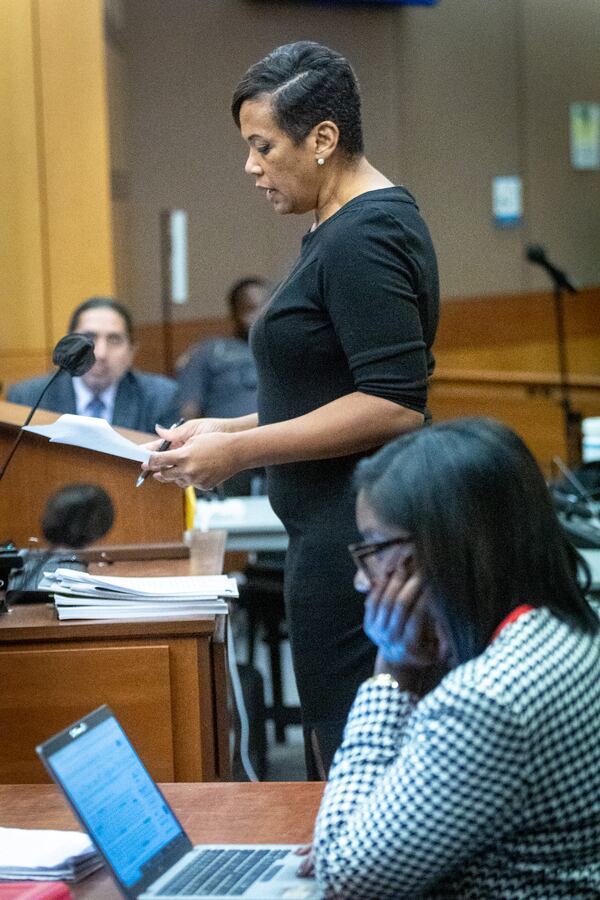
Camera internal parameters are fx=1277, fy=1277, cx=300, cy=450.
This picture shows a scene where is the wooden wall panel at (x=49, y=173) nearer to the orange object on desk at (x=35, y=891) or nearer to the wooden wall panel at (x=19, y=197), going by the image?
the wooden wall panel at (x=19, y=197)

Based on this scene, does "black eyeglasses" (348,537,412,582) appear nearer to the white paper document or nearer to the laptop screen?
the laptop screen

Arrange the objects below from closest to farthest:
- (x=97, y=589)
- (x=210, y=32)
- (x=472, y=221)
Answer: (x=97, y=589), (x=210, y=32), (x=472, y=221)

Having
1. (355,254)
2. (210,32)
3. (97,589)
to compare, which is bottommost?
(97,589)

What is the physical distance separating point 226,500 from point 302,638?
7.91ft

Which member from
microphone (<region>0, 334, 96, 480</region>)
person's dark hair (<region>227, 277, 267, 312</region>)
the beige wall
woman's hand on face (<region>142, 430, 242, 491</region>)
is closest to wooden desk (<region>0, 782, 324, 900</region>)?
woman's hand on face (<region>142, 430, 242, 491</region>)

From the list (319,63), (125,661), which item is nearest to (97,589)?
(125,661)

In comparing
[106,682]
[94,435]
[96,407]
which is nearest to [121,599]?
[106,682]

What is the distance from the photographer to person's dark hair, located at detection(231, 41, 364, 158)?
192 cm

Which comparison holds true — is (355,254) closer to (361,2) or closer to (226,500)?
(226,500)

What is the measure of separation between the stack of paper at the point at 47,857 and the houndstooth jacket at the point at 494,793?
0.95 ft

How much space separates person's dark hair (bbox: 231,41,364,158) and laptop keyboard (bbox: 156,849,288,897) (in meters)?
1.09

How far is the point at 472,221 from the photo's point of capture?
8.49 metres

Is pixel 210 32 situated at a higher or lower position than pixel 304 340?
higher

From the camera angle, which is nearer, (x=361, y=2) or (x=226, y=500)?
(x=226, y=500)
